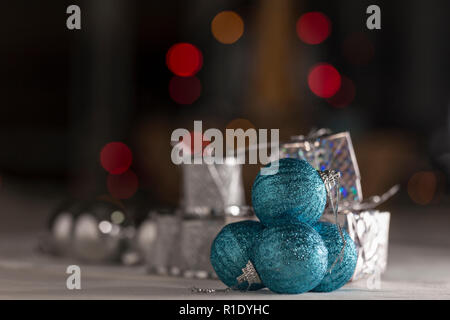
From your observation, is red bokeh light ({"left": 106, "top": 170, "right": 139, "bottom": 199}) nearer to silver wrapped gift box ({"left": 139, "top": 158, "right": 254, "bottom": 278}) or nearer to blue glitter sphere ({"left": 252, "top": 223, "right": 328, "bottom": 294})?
silver wrapped gift box ({"left": 139, "top": 158, "right": 254, "bottom": 278})

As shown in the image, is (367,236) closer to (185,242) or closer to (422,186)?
(185,242)

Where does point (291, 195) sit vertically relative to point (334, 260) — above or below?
above

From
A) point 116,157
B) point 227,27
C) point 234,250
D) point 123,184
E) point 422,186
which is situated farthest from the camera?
point 227,27

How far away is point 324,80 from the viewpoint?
6922mm

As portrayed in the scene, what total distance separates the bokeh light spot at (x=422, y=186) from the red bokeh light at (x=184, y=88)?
7.44 feet

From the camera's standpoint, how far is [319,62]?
6.76 metres

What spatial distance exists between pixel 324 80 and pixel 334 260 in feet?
18.6

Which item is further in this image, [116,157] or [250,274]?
[116,157]

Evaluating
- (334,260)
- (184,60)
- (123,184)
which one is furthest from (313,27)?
(334,260)

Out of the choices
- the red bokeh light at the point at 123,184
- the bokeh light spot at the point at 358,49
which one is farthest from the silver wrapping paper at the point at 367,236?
the bokeh light spot at the point at 358,49

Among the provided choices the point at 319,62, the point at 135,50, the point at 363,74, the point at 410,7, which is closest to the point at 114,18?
the point at 135,50
